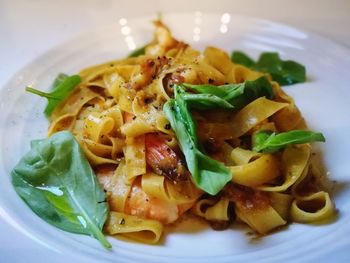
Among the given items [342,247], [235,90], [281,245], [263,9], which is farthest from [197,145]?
[263,9]

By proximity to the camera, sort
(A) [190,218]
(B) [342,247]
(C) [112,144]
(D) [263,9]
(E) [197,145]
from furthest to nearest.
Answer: (D) [263,9] < (C) [112,144] < (A) [190,218] < (E) [197,145] < (B) [342,247]

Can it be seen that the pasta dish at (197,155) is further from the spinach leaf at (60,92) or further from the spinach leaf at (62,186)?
the spinach leaf at (60,92)

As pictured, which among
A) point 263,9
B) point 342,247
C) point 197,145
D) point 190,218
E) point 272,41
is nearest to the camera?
point 342,247

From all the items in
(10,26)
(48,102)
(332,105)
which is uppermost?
(10,26)

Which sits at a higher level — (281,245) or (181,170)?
(181,170)

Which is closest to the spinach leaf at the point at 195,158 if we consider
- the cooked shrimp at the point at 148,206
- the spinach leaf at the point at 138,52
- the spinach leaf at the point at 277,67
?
the cooked shrimp at the point at 148,206

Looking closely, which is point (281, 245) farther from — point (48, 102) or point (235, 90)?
point (48, 102)

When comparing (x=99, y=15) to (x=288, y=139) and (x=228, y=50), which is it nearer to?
(x=228, y=50)

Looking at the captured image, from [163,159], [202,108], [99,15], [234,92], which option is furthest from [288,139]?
[99,15]
